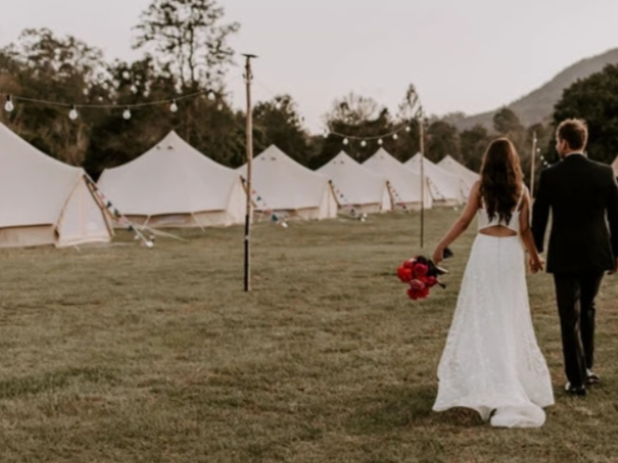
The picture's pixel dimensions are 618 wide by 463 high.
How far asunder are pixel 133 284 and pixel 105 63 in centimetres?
4195

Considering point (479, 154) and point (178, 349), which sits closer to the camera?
point (178, 349)

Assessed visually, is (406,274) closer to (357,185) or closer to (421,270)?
(421,270)

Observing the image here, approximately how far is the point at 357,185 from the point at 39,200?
69.5 feet

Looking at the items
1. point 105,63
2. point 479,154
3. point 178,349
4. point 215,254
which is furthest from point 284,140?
point 178,349

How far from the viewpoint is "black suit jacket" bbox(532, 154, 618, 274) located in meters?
5.26

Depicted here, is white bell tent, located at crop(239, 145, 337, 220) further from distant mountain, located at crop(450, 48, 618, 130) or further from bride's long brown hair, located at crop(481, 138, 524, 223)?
distant mountain, located at crop(450, 48, 618, 130)

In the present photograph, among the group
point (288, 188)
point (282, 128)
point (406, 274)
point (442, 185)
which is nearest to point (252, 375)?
point (406, 274)

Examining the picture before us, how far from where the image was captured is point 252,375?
6.09 metres

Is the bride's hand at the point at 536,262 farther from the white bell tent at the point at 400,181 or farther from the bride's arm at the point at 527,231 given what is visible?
the white bell tent at the point at 400,181

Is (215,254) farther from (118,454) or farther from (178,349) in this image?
(118,454)

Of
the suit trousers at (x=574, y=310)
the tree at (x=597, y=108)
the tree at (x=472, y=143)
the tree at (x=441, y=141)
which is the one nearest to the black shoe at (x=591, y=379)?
the suit trousers at (x=574, y=310)

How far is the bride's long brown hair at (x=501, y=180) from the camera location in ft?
16.2

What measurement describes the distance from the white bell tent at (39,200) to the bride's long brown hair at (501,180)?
15065 mm

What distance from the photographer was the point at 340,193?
36.6 m
